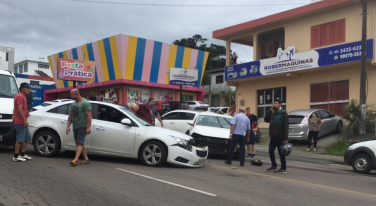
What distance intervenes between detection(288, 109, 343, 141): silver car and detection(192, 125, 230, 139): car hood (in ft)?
17.9

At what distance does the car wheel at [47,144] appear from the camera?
8898 millimetres

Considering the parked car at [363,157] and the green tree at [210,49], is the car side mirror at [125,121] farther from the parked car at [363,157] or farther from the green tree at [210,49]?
the green tree at [210,49]

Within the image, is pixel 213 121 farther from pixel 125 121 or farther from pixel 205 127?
pixel 125 121

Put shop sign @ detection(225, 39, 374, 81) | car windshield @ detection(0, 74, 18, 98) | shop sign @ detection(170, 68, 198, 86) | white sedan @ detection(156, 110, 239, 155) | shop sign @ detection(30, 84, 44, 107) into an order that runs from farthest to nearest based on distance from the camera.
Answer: shop sign @ detection(30, 84, 44, 107)
shop sign @ detection(170, 68, 198, 86)
shop sign @ detection(225, 39, 374, 81)
white sedan @ detection(156, 110, 239, 155)
car windshield @ detection(0, 74, 18, 98)

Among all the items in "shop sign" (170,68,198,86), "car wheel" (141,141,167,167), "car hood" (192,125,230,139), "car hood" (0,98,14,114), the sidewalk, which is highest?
"shop sign" (170,68,198,86)

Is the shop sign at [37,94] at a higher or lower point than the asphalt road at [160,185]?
higher

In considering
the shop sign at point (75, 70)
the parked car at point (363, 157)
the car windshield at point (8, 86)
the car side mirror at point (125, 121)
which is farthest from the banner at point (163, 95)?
the car side mirror at point (125, 121)

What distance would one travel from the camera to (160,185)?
671 cm

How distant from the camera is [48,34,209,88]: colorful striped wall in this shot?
26.7 meters

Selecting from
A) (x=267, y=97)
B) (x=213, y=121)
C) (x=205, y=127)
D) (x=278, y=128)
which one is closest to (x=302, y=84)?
(x=267, y=97)

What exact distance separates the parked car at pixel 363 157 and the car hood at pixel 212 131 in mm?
3722

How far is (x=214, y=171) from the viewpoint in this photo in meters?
8.76

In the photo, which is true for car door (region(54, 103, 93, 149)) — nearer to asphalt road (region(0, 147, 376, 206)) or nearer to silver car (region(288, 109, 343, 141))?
asphalt road (region(0, 147, 376, 206))

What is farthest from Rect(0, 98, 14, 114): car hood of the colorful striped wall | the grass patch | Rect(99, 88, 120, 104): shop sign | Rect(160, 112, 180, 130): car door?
Rect(99, 88, 120, 104): shop sign
